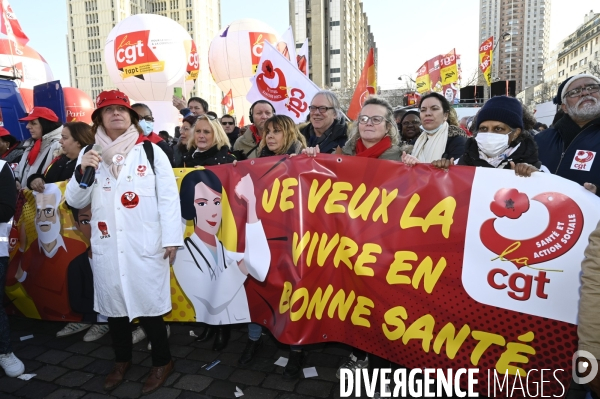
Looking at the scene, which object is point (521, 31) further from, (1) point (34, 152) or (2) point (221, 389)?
(2) point (221, 389)

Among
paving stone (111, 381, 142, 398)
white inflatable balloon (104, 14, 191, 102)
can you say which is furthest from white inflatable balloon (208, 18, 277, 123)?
paving stone (111, 381, 142, 398)

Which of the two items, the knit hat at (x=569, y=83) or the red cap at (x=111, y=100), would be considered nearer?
the red cap at (x=111, y=100)

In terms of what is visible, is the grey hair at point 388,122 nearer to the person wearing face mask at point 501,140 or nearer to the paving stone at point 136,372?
the person wearing face mask at point 501,140

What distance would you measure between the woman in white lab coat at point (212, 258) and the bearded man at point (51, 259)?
3.89ft

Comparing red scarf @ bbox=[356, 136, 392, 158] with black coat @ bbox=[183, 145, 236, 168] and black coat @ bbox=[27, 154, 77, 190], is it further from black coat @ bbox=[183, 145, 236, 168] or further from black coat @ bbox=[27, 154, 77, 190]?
black coat @ bbox=[27, 154, 77, 190]

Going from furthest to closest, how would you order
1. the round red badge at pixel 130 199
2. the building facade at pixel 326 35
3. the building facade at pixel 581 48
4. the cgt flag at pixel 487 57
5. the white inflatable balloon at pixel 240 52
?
the building facade at pixel 581 48 → the building facade at pixel 326 35 → the cgt flag at pixel 487 57 → the white inflatable balloon at pixel 240 52 → the round red badge at pixel 130 199

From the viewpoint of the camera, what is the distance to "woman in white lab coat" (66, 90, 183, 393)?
3.07 m

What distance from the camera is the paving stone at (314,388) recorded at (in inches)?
121

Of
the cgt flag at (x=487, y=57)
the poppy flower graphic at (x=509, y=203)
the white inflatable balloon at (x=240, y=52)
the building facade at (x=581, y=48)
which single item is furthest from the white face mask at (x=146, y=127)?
the building facade at (x=581, y=48)

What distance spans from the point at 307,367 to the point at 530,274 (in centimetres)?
190

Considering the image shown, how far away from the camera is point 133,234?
3.06m

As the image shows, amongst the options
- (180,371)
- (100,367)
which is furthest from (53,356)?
(180,371)

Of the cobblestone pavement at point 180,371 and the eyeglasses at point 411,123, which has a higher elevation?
the eyeglasses at point 411,123

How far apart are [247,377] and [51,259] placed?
237 cm
